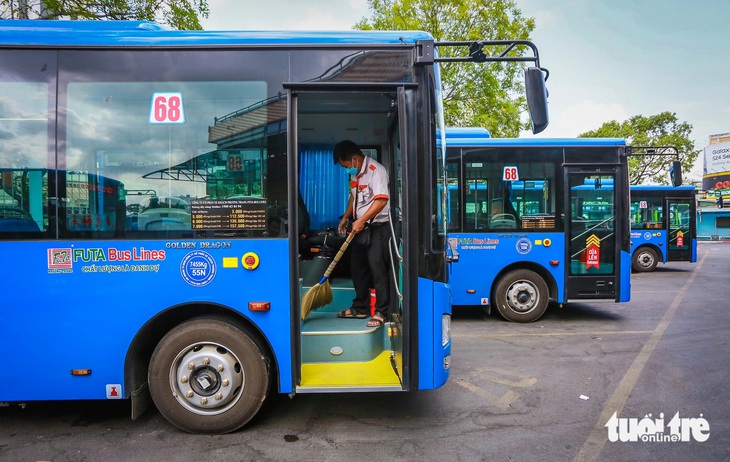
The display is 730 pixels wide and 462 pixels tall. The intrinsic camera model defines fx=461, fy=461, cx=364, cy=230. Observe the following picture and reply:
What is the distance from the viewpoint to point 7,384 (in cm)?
351

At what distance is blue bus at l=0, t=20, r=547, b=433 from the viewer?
349cm

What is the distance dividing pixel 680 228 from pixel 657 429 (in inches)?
578

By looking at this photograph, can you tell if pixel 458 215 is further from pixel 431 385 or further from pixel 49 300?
pixel 49 300

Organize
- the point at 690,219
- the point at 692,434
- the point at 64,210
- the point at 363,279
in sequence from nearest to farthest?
the point at 64,210 < the point at 692,434 < the point at 363,279 < the point at 690,219

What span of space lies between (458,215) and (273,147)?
4.71 metres

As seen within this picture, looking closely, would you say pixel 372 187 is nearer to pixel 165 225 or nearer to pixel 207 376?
pixel 165 225

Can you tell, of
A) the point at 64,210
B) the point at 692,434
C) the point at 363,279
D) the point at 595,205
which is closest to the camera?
the point at 64,210

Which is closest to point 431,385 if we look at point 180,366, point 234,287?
point 234,287

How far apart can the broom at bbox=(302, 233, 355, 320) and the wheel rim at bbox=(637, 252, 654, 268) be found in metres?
14.8

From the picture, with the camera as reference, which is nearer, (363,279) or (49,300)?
(49,300)

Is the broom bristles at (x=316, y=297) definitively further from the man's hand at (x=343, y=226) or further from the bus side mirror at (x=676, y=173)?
the bus side mirror at (x=676, y=173)

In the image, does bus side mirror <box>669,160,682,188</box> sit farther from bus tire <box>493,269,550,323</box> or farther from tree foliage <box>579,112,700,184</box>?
tree foliage <box>579,112,700,184</box>

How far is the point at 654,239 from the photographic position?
15773mm

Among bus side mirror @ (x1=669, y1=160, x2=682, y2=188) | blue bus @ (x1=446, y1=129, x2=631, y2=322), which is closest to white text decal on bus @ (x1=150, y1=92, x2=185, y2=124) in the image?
blue bus @ (x1=446, y1=129, x2=631, y2=322)
